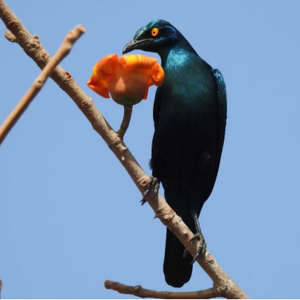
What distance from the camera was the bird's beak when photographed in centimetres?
561

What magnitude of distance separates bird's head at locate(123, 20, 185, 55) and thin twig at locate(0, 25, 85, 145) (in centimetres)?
418

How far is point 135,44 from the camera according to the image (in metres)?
5.72

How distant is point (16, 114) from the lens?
1.58 m

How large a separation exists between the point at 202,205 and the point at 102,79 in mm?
2618

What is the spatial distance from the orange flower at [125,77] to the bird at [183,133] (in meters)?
1.72

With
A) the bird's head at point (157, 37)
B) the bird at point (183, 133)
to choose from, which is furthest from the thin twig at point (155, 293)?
the bird's head at point (157, 37)

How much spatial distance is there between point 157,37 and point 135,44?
1.12ft

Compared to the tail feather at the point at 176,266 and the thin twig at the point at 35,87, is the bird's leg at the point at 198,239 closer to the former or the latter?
the tail feather at the point at 176,266

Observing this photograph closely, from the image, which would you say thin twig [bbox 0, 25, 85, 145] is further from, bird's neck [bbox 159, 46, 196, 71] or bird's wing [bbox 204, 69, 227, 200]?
bird's wing [bbox 204, 69, 227, 200]

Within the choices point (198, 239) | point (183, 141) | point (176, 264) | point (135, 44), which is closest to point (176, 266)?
point (176, 264)

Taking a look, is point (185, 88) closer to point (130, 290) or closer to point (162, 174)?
point (162, 174)

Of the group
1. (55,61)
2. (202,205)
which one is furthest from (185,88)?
(55,61)

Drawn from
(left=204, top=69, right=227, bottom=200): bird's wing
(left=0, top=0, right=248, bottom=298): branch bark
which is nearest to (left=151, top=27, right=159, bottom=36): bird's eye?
(left=204, top=69, right=227, bottom=200): bird's wing

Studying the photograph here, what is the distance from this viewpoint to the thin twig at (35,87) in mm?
1581
